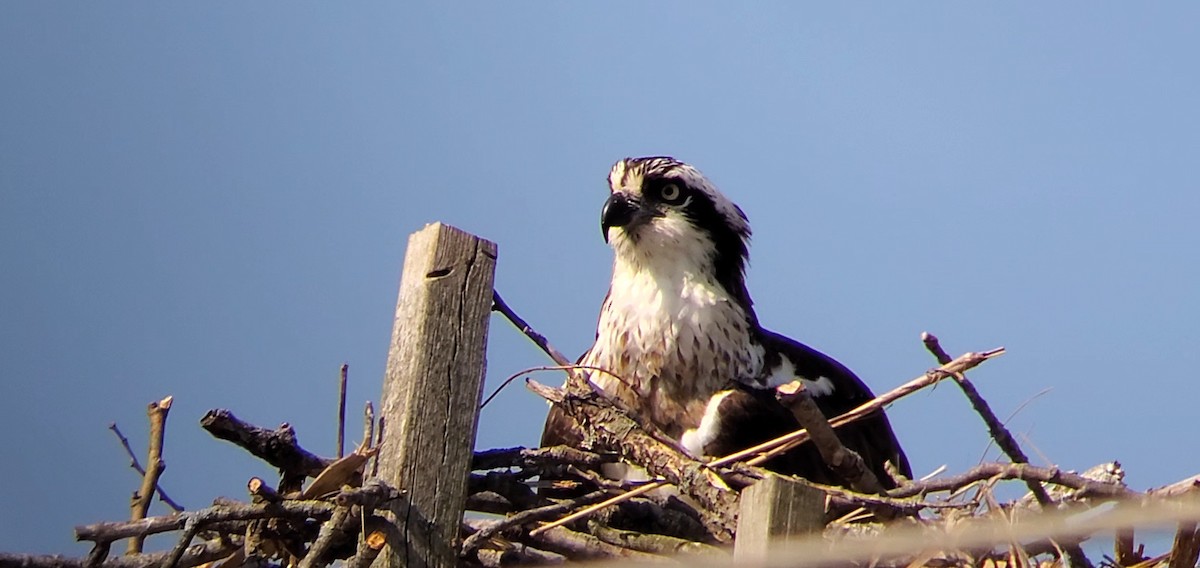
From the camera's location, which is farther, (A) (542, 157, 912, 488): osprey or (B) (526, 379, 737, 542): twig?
(A) (542, 157, 912, 488): osprey

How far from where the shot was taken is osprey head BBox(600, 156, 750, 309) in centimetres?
529

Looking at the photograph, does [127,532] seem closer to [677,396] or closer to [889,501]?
[889,501]

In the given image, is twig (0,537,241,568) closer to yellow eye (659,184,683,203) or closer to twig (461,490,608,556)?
twig (461,490,608,556)

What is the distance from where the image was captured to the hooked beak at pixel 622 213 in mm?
5258

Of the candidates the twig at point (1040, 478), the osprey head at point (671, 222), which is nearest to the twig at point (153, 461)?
the osprey head at point (671, 222)

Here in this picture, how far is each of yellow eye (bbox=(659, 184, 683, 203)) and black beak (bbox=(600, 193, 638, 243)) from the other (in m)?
0.13

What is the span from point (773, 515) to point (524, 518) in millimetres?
824

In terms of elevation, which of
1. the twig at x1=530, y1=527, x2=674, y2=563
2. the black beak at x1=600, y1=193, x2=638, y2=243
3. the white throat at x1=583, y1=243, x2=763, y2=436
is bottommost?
the twig at x1=530, y1=527, x2=674, y2=563

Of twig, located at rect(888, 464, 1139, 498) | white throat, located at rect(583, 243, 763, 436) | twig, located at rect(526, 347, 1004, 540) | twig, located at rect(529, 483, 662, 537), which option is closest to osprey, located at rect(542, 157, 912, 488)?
white throat, located at rect(583, 243, 763, 436)

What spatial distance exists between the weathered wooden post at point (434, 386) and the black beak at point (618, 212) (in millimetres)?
1522

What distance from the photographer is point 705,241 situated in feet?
17.6

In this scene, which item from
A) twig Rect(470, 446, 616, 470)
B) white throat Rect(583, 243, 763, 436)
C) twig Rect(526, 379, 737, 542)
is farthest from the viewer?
white throat Rect(583, 243, 763, 436)

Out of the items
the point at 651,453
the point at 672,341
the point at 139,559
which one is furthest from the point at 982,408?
the point at 139,559

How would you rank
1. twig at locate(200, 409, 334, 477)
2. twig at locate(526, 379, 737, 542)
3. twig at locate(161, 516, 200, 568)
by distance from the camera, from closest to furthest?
twig at locate(161, 516, 200, 568), twig at locate(200, 409, 334, 477), twig at locate(526, 379, 737, 542)
